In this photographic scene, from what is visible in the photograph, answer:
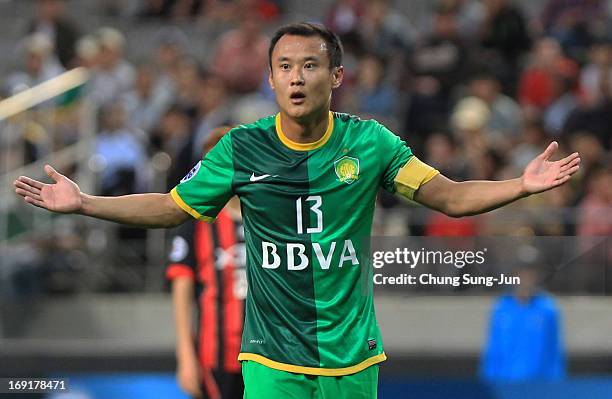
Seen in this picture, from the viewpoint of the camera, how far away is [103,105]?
14211 millimetres

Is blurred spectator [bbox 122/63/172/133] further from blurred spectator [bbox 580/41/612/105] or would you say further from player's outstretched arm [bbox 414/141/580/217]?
player's outstretched arm [bbox 414/141/580/217]

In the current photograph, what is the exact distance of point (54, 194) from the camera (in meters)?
5.33

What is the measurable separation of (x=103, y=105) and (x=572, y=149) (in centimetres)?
519

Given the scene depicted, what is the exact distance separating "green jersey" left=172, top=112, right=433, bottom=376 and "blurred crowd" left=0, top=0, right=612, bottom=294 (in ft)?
17.9

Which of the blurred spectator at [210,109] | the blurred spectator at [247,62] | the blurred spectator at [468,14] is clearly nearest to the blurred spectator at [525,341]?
the blurred spectator at [210,109]

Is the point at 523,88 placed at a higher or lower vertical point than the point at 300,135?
higher

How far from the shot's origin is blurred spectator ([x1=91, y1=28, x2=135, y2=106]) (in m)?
14.7

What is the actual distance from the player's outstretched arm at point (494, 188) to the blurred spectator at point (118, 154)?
Result: 25.2ft

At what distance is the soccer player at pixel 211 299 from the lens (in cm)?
736

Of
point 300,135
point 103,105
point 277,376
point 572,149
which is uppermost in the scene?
point 103,105

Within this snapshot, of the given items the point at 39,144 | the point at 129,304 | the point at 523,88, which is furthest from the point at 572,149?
the point at 39,144

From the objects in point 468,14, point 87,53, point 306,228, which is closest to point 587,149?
point 468,14

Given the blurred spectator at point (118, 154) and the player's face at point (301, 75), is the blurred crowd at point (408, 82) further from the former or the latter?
the player's face at point (301, 75)

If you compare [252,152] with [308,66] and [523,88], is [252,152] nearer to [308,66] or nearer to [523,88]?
[308,66]
